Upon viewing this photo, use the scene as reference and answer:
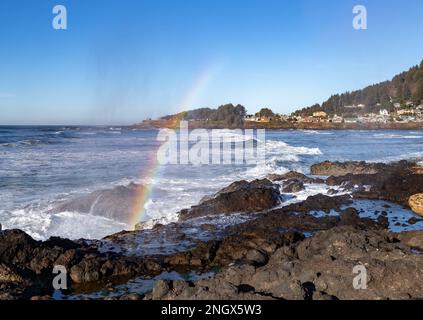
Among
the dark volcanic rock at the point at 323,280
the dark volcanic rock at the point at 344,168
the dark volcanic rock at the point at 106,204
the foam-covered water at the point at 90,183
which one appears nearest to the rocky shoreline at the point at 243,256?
the dark volcanic rock at the point at 323,280

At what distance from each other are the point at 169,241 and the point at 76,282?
11.2 ft

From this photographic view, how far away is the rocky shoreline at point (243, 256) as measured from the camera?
6797 mm

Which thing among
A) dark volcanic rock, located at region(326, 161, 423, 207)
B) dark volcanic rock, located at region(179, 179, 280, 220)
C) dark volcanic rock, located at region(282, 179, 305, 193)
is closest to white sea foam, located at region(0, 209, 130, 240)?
dark volcanic rock, located at region(179, 179, 280, 220)

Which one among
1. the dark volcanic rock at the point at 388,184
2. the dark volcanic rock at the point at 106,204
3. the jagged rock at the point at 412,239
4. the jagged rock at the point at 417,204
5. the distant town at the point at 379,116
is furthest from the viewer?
the distant town at the point at 379,116

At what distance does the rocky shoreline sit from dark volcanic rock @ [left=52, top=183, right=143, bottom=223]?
2734mm

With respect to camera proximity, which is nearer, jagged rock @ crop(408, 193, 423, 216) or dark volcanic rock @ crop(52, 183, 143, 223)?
jagged rock @ crop(408, 193, 423, 216)

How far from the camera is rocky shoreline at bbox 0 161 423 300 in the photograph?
6797 millimetres

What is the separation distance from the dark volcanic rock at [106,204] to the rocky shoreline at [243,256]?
273cm

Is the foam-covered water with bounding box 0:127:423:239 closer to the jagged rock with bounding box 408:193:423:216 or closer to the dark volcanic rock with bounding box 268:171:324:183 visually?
the dark volcanic rock with bounding box 268:171:324:183

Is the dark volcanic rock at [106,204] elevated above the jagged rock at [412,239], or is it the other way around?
the jagged rock at [412,239]

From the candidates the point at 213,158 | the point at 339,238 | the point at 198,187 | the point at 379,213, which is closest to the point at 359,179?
the point at 379,213

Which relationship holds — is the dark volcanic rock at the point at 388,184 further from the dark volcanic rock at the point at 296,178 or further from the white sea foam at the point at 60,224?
the white sea foam at the point at 60,224
